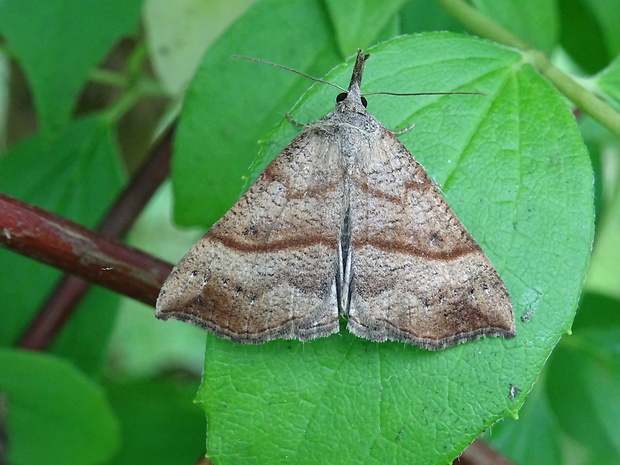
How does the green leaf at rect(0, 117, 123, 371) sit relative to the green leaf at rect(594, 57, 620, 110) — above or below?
below

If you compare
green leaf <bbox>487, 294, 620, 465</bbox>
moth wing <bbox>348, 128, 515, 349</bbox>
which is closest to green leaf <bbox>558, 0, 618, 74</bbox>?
green leaf <bbox>487, 294, 620, 465</bbox>

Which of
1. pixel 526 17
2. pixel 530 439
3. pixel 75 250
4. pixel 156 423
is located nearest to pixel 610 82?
pixel 526 17

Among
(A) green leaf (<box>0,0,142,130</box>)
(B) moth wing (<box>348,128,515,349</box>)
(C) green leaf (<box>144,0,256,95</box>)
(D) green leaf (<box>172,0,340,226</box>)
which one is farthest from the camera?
(C) green leaf (<box>144,0,256,95</box>)

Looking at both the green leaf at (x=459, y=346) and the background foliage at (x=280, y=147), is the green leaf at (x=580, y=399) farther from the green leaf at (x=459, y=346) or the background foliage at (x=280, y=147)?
the green leaf at (x=459, y=346)

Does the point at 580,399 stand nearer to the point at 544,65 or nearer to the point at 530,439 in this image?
the point at 530,439

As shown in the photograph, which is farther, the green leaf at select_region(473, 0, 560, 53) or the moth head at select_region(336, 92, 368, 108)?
the green leaf at select_region(473, 0, 560, 53)

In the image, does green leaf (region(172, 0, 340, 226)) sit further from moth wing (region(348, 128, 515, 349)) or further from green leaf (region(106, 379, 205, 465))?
green leaf (region(106, 379, 205, 465))

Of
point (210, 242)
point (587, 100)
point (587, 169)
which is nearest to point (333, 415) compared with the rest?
point (210, 242)

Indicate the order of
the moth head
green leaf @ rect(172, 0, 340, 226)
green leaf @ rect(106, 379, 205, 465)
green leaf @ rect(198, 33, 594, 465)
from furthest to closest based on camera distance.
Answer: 1. green leaf @ rect(106, 379, 205, 465)
2. green leaf @ rect(172, 0, 340, 226)
3. the moth head
4. green leaf @ rect(198, 33, 594, 465)
